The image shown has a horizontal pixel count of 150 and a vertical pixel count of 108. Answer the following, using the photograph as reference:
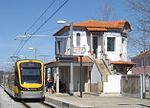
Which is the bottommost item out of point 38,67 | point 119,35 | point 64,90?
point 64,90

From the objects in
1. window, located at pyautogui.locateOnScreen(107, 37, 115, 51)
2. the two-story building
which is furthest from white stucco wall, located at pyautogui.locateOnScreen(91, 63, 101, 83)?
window, located at pyautogui.locateOnScreen(107, 37, 115, 51)

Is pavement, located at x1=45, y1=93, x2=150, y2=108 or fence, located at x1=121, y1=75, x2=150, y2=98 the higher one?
fence, located at x1=121, y1=75, x2=150, y2=98

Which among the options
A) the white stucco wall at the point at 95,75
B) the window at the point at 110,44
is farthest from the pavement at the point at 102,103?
the window at the point at 110,44

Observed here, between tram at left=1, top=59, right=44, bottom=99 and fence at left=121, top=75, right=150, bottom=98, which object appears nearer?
fence at left=121, top=75, right=150, bottom=98

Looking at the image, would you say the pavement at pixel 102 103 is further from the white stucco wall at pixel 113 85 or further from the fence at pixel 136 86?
the fence at pixel 136 86

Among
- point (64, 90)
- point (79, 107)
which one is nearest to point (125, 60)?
point (64, 90)

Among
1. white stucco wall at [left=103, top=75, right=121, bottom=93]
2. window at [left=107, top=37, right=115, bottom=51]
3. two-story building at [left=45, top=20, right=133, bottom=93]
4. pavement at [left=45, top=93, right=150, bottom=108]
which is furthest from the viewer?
window at [left=107, top=37, right=115, bottom=51]

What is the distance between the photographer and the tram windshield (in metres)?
34.8

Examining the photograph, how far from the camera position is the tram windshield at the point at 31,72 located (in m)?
34.8

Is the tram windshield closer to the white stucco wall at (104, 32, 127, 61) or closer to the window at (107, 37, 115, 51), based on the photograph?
the white stucco wall at (104, 32, 127, 61)

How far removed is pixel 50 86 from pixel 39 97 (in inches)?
454

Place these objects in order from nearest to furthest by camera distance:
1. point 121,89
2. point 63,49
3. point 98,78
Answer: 1. point 121,89
2. point 98,78
3. point 63,49

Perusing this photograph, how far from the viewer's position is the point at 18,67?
34.9 metres

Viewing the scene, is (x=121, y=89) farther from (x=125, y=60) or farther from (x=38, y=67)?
(x=125, y=60)
